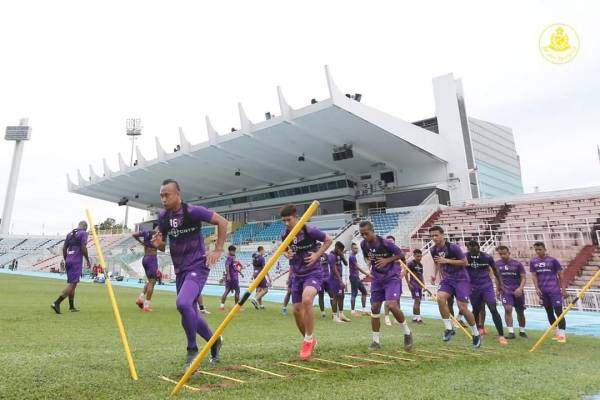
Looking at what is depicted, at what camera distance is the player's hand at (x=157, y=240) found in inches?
164

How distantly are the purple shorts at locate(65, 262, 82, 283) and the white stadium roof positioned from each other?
18.1 meters

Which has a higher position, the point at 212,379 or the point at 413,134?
the point at 413,134

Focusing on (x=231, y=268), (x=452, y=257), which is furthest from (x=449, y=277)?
(x=231, y=268)

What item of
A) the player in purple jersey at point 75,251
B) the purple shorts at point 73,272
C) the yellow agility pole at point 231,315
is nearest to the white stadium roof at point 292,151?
the player in purple jersey at point 75,251

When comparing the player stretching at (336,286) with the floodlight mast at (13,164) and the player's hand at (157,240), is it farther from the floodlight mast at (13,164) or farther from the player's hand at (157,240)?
the floodlight mast at (13,164)

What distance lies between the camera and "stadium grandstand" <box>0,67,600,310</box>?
21.0 metres

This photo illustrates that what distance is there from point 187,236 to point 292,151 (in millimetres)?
28021

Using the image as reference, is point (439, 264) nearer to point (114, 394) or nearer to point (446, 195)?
point (114, 394)

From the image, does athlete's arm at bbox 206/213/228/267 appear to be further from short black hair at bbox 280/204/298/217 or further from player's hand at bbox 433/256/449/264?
player's hand at bbox 433/256/449/264

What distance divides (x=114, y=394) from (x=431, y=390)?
2.67m

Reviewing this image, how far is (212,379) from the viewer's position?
135 inches

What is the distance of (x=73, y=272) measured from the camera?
8.84m

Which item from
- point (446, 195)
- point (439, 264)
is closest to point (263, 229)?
point (446, 195)

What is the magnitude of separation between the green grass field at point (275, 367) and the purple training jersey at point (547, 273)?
43.3 inches
